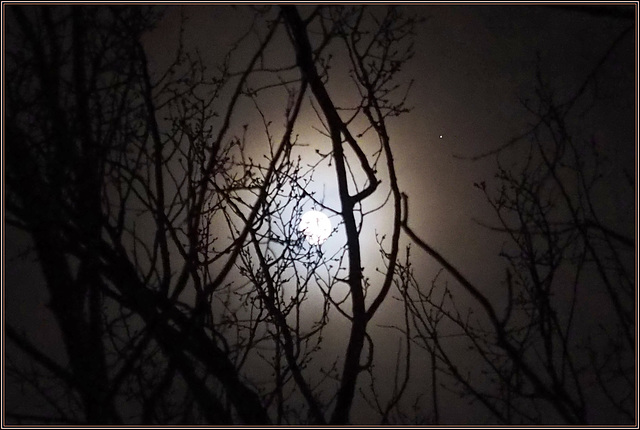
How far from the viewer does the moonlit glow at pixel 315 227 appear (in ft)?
3.62

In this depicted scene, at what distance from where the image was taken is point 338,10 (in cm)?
111

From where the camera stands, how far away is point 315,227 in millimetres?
1104

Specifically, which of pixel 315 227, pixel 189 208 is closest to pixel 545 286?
pixel 315 227

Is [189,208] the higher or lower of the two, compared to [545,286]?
higher

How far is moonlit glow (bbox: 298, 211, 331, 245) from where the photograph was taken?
1.10 metres

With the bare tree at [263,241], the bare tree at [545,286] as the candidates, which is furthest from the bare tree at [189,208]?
the bare tree at [545,286]

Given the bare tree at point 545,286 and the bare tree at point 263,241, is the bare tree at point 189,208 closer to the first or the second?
the bare tree at point 263,241

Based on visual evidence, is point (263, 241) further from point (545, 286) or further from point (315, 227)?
point (545, 286)

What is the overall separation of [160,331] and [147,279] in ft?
0.32

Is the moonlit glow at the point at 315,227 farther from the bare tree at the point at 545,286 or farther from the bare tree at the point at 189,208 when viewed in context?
the bare tree at the point at 545,286

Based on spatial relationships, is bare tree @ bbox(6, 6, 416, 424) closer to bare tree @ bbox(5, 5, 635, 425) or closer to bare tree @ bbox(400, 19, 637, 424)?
bare tree @ bbox(5, 5, 635, 425)

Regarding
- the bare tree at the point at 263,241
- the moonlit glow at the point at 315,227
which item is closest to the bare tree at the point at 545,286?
the bare tree at the point at 263,241

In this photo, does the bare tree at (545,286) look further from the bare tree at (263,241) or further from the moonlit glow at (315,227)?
the moonlit glow at (315,227)

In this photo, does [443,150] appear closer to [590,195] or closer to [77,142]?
[590,195]
